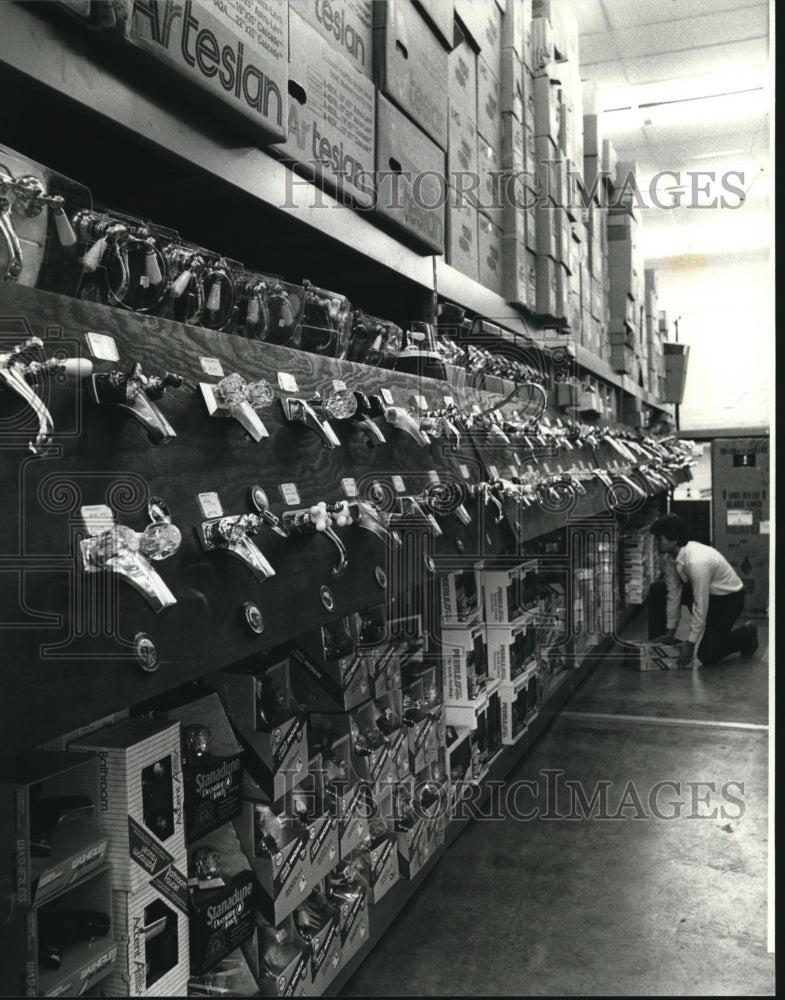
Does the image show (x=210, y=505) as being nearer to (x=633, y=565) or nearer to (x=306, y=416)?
(x=306, y=416)

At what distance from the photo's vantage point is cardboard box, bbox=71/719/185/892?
3.73 feet

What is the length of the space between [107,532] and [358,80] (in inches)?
50.0

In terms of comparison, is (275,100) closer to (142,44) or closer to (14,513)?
(142,44)

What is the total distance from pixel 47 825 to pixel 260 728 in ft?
1.41

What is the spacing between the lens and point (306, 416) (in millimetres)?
1257

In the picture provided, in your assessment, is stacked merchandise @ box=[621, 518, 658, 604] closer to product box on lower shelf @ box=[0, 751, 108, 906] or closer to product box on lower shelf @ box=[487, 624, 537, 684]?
product box on lower shelf @ box=[487, 624, 537, 684]

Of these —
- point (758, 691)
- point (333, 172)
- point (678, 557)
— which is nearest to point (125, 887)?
point (333, 172)

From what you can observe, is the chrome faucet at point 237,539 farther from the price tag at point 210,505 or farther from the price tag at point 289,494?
the price tag at point 289,494

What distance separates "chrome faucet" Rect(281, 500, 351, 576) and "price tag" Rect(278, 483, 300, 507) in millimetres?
15

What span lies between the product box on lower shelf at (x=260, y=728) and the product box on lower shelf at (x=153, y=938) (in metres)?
0.24

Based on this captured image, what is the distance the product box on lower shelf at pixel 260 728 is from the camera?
147 centimetres

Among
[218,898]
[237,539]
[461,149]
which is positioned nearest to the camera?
[237,539]

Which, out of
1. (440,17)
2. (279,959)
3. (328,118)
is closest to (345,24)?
(328,118)

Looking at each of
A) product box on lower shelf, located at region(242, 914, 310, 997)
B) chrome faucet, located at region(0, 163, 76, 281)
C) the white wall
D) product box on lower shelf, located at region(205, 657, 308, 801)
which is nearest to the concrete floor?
product box on lower shelf, located at region(242, 914, 310, 997)
